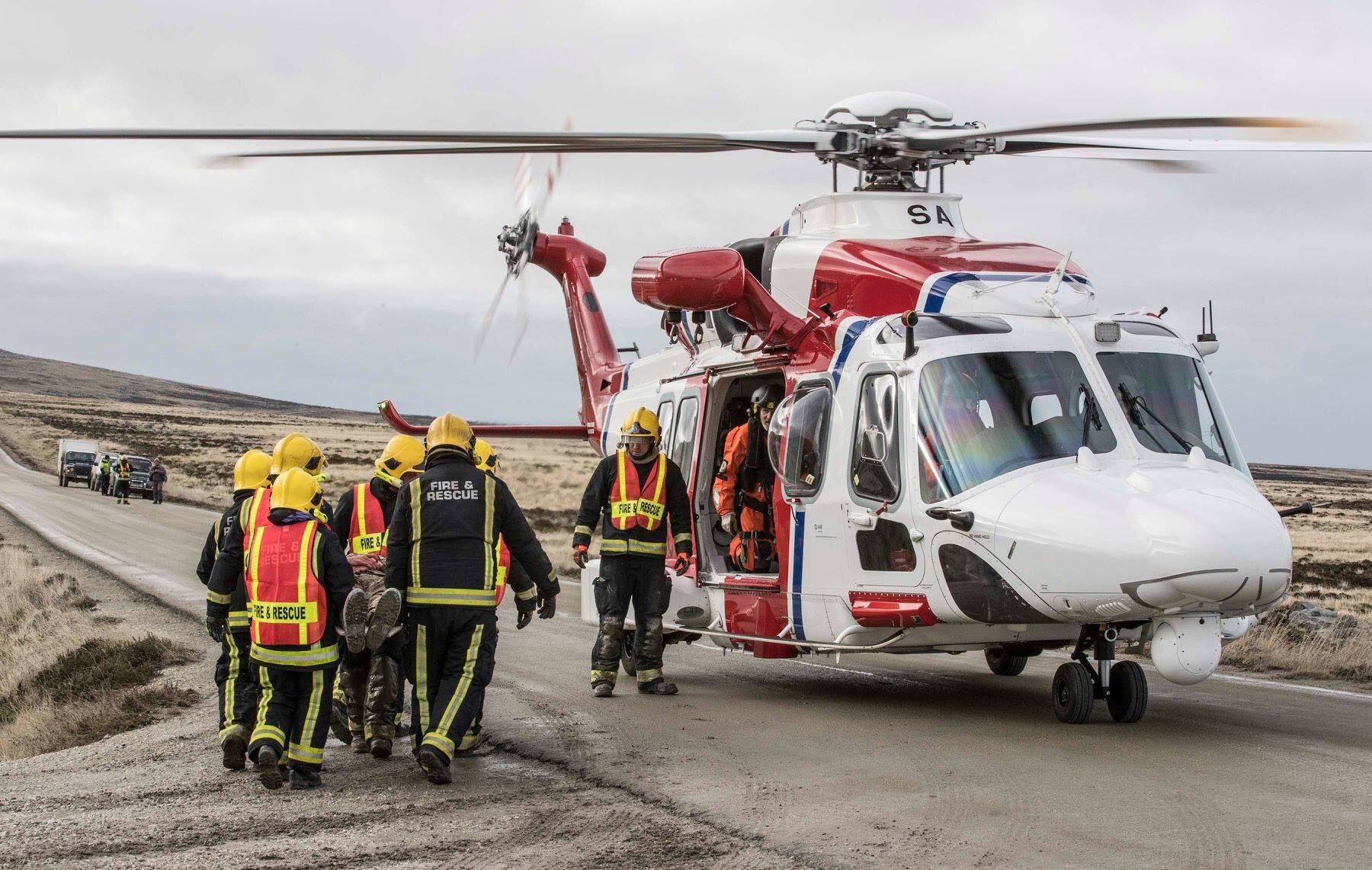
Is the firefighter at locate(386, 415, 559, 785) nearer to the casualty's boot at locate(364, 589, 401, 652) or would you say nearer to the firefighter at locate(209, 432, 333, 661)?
the casualty's boot at locate(364, 589, 401, 652)

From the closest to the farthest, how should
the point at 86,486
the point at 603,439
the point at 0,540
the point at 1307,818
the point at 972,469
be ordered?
the point at 1307,818 < the point at 972,469 < the point at 603,439 < the point at 0,540 < the point at 86,486

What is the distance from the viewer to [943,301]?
10.3m

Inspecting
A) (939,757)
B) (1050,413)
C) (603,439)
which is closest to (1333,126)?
(1050,413)

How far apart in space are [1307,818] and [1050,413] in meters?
3.26

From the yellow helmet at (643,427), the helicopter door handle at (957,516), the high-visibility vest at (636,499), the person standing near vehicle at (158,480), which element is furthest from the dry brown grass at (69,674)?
the person standing near vehicle at (158,480)

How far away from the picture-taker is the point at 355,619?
26.1 ft

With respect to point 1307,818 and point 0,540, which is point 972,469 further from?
point 0,540

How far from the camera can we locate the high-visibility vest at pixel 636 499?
1173 cm

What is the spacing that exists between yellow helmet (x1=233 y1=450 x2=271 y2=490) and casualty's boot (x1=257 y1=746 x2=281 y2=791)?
1.76 metres

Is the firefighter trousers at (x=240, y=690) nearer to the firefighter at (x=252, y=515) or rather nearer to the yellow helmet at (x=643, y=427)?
the firefighter at (x=252, y=515)

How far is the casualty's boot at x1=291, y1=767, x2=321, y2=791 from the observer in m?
7.85

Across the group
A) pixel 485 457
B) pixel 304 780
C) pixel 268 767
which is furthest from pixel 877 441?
pixel 268 767

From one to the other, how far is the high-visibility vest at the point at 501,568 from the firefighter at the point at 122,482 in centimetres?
4060

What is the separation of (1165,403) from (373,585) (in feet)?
17.2
